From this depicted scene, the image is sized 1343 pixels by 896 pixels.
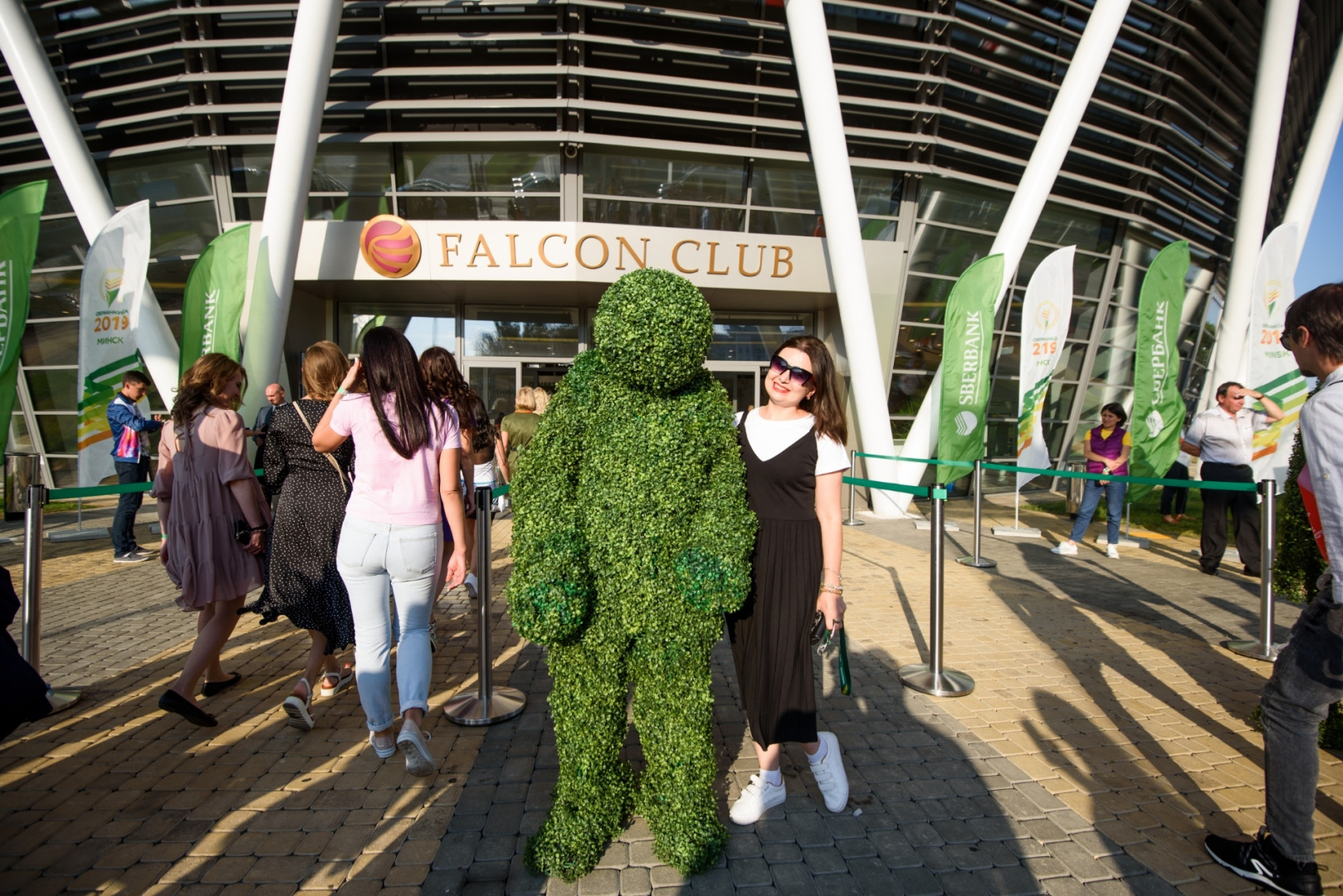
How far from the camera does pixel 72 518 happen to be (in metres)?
9.71

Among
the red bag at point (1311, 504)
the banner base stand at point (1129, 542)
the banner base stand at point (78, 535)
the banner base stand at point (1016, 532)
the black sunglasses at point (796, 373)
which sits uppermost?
the black sunglasses at point (796, 373)

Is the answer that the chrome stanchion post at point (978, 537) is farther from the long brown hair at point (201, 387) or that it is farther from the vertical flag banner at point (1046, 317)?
the long brown hair at point (201, 387)

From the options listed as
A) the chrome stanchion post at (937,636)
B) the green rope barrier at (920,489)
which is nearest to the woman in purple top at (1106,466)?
the green rope barrier at (920,489)

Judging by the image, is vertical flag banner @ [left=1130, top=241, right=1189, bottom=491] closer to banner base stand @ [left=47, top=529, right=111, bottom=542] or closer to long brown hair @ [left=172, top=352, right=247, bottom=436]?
long brown hair @ [left=172, top=352, right=247, bottom=436]

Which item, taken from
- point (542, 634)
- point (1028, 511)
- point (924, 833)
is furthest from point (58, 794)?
point (1028, 511)

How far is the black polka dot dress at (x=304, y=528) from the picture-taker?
324 centimetres

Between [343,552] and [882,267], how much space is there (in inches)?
405

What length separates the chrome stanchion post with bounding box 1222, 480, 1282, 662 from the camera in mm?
4191

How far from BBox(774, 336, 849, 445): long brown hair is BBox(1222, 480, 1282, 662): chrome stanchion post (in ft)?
11.5

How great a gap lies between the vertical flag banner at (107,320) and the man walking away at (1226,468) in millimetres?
11913

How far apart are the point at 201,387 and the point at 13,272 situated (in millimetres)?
5863

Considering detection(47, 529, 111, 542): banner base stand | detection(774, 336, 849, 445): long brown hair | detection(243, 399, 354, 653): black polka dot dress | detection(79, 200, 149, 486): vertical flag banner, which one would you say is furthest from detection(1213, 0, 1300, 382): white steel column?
detection(47, 529, 111, 542): banner base stand

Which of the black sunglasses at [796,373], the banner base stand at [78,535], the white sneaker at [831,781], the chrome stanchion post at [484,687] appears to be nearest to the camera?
the black sunglasses at [796,373]

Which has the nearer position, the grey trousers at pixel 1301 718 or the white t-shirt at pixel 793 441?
the grey trousers at pixel 1301 718
